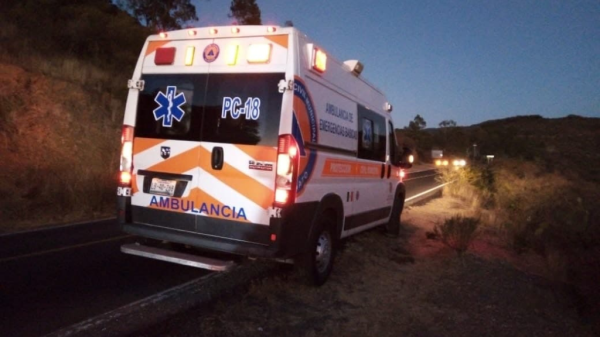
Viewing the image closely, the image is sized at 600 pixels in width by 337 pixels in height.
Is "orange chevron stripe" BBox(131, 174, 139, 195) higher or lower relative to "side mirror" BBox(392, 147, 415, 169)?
lower

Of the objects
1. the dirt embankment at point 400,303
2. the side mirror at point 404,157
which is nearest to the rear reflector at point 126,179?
the dirt embankment at point 400,303

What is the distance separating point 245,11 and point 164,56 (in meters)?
36.0

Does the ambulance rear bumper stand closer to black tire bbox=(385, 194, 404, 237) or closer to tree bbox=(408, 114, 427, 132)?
black tire bbox=(385, 194, 404, 237)

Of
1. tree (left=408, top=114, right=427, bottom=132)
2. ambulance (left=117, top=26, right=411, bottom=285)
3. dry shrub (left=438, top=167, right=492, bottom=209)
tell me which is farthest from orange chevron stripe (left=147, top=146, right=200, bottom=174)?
tree (left=408, top=114, right=427, bottom=132)

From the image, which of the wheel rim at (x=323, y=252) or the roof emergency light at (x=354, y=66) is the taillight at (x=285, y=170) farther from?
the roof emergency light at (x=354, y=66)

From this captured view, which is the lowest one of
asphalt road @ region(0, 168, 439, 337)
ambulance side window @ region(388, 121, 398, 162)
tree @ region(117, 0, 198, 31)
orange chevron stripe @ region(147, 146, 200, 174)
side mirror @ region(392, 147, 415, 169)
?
asphalt road @ region(0, 168, 439, 337)

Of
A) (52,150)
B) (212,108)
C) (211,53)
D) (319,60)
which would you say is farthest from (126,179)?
(52,150)

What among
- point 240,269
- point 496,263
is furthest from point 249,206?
point 496,263

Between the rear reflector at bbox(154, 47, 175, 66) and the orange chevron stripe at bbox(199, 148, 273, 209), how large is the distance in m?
1.16

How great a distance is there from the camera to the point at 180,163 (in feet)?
16.6

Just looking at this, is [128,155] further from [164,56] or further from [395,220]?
[395,220]

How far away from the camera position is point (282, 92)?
4648 millimetres

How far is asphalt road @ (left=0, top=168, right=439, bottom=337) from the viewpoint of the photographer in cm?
427

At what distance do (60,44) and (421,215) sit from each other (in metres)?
18.6
